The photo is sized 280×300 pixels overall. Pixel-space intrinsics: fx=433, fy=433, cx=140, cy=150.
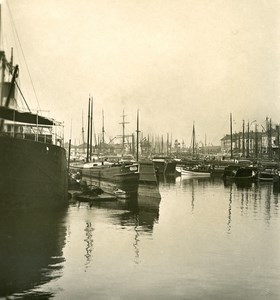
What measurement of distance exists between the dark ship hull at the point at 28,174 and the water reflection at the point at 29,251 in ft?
2.10

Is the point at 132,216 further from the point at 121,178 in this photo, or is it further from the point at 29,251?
the point at 29,251

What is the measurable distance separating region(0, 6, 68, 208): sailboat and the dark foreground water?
2.82 feet

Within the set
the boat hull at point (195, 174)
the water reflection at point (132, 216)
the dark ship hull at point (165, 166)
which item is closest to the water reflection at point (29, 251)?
the water reflection at point (132, 216)

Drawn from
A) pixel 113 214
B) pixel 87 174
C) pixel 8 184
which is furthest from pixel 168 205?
pixel 8 184

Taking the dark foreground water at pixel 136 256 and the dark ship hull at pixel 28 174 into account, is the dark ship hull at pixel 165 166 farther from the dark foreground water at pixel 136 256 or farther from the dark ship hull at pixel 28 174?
the dark ship hull at pixel 28 174

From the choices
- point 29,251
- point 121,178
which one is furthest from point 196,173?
point 29,251

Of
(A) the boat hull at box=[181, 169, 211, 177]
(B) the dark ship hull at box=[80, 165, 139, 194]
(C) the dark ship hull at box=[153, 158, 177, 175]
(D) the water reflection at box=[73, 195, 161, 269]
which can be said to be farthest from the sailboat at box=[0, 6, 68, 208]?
(C) the dark ship hull at box=[153, 158, 177, 175]

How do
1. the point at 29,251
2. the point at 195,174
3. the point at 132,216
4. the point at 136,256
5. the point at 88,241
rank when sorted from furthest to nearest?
1. the point at 195,174
2. the point at 132,216
3. the point at 88,241
4. the point at 136,256
5. the point at 29,251

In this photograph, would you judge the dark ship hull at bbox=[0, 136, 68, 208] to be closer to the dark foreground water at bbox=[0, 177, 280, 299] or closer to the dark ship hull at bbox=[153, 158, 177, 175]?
the dark foreground water at bbox=[0, 177, 280, 299]

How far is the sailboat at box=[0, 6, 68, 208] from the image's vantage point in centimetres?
1830

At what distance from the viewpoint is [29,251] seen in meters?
13.4

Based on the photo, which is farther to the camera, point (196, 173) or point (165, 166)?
point (165, 166)

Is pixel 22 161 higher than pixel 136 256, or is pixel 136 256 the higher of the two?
pixel 22 161

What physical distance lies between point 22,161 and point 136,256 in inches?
312
